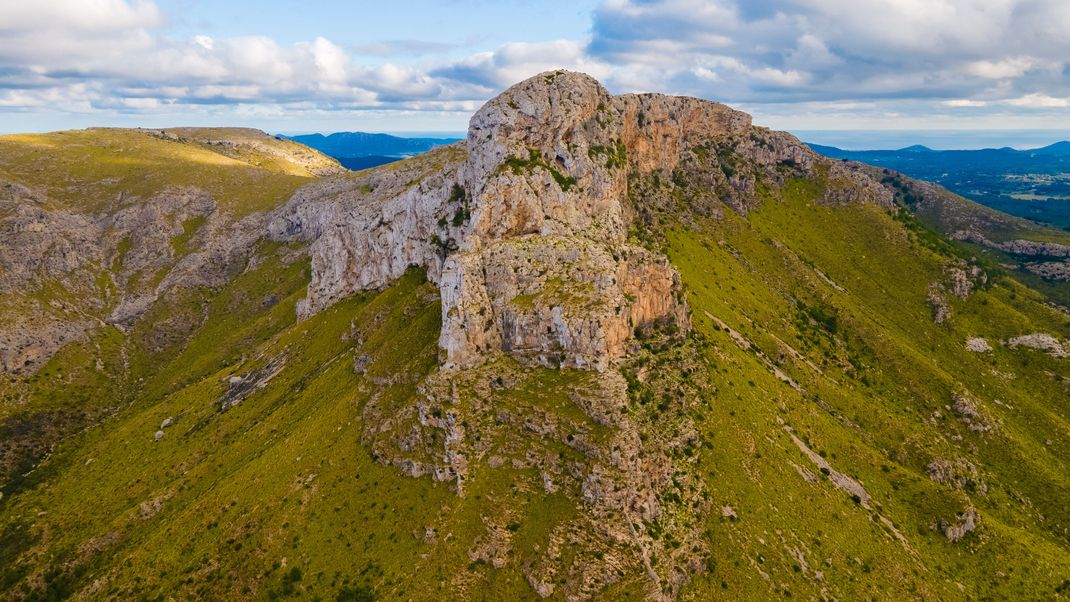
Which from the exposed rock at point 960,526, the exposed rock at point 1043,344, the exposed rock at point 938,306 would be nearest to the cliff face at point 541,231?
the exposed rock at point 960,526

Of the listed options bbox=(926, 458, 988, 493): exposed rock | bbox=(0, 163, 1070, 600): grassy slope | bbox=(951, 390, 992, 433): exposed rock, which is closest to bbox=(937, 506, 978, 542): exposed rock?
bbox=(0, 163, 1070, 600): grassy slope

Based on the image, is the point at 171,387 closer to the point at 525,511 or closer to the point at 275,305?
the point at 275,305

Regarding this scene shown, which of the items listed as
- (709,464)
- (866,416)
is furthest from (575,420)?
(866,416)

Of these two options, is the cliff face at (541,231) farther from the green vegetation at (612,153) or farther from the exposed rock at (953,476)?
the exposed rock at (953,476)

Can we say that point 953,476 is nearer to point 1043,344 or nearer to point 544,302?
point 1043,344

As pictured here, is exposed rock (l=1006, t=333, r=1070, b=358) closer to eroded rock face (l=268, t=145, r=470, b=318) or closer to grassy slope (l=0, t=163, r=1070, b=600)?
grassy slope (l=0, t=163, r=1070, b=600)
